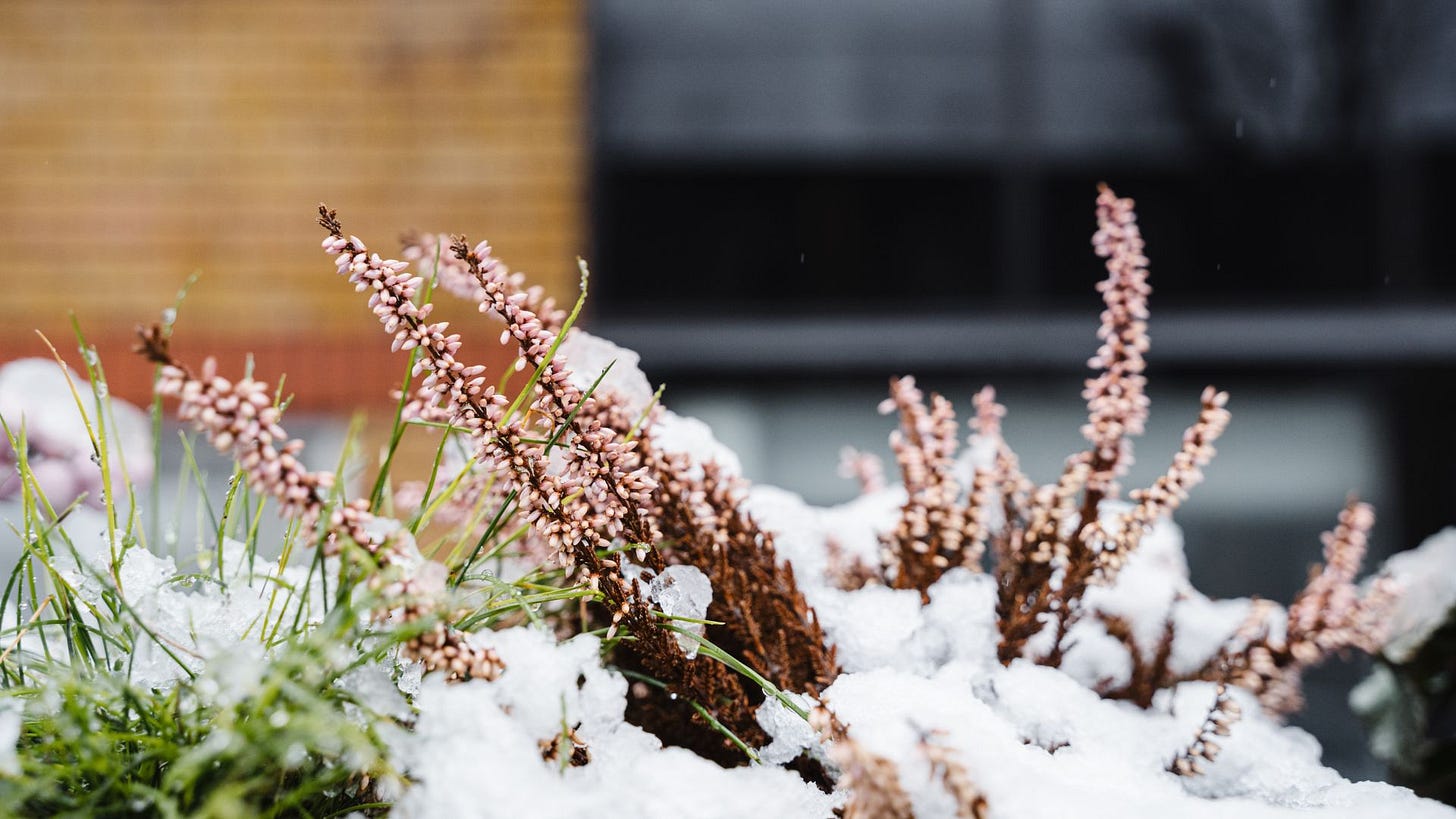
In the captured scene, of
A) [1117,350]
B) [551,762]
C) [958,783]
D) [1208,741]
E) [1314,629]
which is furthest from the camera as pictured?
[1314,629]

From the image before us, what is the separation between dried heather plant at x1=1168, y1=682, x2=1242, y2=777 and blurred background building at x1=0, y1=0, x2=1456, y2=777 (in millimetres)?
3034

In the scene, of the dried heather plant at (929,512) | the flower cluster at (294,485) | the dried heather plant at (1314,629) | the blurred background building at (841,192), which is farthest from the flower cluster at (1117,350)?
the blurred background building at (841,192)

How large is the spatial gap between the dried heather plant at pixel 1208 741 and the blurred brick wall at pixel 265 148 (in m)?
3.24

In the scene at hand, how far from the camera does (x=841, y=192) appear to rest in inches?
157

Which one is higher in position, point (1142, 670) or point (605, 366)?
point (605, 366)

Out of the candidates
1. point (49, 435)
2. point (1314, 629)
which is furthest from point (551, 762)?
point (1314, 629)

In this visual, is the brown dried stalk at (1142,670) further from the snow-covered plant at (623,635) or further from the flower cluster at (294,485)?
the flower cluster at (294,485)

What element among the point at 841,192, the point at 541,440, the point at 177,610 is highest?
the point at 841,192

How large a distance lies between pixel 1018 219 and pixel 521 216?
170 centimetres

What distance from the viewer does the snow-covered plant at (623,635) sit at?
2.18 ft

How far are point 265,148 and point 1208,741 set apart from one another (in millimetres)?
3801

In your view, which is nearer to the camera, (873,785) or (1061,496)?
(873,785)

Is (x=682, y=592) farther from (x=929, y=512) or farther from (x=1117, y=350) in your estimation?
(x=1117, y=350)

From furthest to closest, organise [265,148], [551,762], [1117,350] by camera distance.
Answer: [265,148], [1117,350], [551,762]
